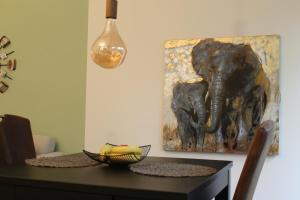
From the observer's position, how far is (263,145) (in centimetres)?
160

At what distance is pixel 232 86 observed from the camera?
10.9 ft

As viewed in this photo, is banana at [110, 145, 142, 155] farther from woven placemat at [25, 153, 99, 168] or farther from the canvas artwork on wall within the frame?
the canvas artwork on wall

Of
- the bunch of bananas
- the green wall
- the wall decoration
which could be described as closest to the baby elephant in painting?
the green wall

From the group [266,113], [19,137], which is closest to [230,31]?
[266,113]

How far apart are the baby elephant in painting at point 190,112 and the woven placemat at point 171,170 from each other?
1.38 m

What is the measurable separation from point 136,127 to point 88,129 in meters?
0.53

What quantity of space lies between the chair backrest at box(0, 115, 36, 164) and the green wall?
1357mm

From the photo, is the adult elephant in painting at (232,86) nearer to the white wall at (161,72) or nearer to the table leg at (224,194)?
the white wall at (161,72)

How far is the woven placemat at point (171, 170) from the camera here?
5.68 feet

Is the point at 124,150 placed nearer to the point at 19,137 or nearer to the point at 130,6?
the point at 19,137

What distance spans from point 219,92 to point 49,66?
190cm

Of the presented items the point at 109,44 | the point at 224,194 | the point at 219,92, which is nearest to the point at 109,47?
the point at 109,44

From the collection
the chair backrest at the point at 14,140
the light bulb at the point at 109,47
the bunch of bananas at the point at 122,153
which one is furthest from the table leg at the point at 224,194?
the chair backrest at the point at 14,140

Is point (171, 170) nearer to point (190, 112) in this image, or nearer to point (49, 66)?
point (190, 112)
